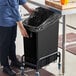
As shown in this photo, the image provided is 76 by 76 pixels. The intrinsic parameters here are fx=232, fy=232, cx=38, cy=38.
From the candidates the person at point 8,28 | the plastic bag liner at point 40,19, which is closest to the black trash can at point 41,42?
the plastic bag liner at point 40,19

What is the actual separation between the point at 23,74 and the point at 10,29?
0.55m

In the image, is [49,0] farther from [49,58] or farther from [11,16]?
[49,58]

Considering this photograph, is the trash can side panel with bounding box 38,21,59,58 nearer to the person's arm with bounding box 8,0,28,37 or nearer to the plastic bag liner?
the plastic bag liner

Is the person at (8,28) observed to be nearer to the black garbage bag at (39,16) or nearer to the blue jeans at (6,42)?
the blue jeans at (6,42)

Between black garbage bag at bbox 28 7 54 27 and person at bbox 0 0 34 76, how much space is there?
119mm

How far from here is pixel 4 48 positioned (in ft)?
8.73

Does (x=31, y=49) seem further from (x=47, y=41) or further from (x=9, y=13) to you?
A: (x=9, y=13)

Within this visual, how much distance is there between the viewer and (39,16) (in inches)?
102

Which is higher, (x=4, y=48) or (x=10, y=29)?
(x=10, y=29)

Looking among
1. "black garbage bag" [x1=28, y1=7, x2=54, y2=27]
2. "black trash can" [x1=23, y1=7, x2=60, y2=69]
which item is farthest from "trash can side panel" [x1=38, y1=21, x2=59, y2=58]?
"black garbage bag" [x1=28, y1=7, x2=54, y2=27]

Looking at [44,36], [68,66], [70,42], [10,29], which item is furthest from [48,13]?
[70,42]

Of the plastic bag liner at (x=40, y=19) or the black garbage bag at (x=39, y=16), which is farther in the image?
the black garbage bag at (x=39, y=16)

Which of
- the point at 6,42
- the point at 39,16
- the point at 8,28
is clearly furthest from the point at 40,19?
the point at 6,42

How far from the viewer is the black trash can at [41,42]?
7.93 feet
